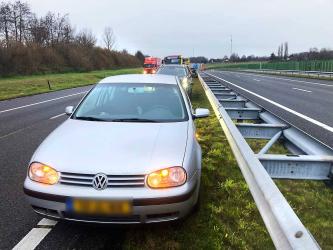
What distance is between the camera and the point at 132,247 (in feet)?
11.7

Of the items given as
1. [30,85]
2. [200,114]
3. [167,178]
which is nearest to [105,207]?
[167,178]

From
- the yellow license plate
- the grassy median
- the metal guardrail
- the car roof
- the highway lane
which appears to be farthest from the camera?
the grassy median

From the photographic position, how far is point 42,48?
5184 cm

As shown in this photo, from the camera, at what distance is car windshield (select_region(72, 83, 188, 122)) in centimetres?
509

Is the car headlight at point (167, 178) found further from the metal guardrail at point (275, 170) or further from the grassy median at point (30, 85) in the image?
the grassy median at point (30, 85)

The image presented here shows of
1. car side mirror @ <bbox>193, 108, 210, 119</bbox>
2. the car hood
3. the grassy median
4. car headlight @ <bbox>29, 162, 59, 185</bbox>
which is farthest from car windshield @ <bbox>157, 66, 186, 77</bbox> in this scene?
car headlight @ <bbox>29, 162, 59, 185</bbox>

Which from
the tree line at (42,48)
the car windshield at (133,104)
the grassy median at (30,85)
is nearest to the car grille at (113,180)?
the car windshield at (133,104)

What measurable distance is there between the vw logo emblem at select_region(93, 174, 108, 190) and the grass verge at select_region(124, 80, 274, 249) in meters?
0.58

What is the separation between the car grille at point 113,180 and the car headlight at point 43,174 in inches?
5.0

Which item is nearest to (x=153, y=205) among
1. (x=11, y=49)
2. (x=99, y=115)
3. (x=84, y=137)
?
(x=84, y=137)

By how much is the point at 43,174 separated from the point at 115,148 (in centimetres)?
73

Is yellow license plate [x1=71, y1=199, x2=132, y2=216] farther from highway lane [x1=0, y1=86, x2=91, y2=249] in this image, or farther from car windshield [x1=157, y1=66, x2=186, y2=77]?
car windshield [x1=157, y1=66, x2=186, y2=77]

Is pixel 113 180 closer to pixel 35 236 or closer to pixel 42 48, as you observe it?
pixel 35 236

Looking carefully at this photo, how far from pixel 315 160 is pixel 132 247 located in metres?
1.92
